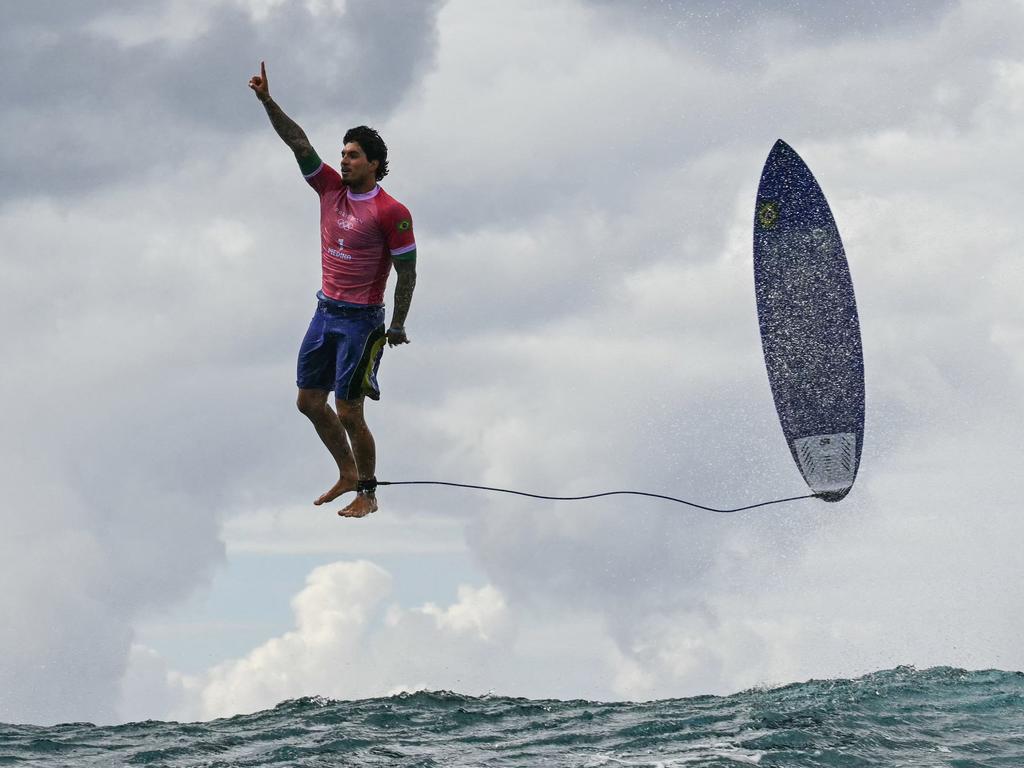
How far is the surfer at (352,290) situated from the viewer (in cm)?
1374

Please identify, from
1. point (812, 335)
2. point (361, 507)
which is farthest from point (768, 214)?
point (361, 507)

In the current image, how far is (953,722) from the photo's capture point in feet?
51.8

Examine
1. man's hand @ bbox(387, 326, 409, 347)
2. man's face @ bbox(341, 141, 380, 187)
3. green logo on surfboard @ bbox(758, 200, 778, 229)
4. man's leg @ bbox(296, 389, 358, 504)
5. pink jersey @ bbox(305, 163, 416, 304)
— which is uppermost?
green logo on surfboard @ bbox(758, 200, 778, 229)

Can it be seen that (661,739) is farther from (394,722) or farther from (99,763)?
(99,763)

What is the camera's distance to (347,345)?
14.1m

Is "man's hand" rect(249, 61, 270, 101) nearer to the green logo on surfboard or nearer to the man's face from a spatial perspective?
the man's face

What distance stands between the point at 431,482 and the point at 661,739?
4.23 m

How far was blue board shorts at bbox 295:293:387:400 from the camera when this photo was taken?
14.1 meters

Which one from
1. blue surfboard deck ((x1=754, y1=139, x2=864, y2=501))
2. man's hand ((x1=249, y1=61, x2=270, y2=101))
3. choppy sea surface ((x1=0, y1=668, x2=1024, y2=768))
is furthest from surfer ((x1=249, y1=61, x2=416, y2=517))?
blue surfboard deck ((x1=754, y1=139, x2=864, y2=501))

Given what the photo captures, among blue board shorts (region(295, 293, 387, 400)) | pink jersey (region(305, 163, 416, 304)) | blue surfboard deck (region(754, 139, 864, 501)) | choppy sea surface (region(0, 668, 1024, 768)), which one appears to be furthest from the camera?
blue surfboard deck (region(754, 139, 864, 501))

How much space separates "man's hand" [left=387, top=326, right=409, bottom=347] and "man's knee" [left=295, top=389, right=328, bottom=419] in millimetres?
1176

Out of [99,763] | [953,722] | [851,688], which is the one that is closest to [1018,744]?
[953,722]

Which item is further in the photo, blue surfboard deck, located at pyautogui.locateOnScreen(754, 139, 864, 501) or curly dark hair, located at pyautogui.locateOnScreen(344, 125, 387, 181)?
blue surfboard deck, located at pyautogui.locateOnScreen(754, 139, 864, 501)

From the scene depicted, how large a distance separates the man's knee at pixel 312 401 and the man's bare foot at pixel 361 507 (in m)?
1.16
